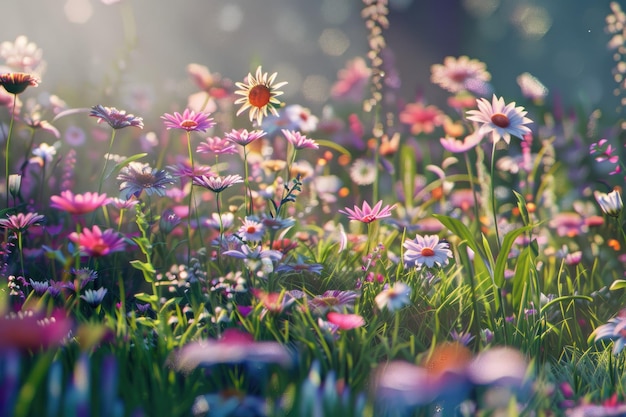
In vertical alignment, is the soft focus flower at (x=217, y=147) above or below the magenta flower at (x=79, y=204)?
above

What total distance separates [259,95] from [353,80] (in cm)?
246

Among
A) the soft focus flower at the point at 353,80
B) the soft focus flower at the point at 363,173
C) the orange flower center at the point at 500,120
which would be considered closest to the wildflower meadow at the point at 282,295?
the orange flower center at the point at 500,120

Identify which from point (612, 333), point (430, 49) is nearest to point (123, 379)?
point (612, 333)

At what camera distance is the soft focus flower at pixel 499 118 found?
1.75 meters

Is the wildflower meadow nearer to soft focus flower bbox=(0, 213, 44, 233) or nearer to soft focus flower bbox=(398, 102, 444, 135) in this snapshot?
soft focus flower bbox=(0, 213, 44, 233)

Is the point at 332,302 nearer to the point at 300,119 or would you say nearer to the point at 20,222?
the point at 20,222

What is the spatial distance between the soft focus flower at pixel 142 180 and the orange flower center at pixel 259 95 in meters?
0.31

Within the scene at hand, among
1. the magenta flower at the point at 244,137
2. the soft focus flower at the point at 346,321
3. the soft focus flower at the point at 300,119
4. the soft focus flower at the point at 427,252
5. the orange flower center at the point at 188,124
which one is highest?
the soft focus flower at the point at 300,119

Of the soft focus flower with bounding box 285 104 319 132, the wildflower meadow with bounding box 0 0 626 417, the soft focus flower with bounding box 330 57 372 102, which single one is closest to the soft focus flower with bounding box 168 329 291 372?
the wildflower meadow with bounding box 0 0 626 417

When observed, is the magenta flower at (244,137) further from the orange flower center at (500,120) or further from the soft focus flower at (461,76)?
the soft focus flower at (461,76)

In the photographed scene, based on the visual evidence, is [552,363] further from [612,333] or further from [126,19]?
[126,19]

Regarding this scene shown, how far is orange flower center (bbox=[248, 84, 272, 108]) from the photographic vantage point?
186cm

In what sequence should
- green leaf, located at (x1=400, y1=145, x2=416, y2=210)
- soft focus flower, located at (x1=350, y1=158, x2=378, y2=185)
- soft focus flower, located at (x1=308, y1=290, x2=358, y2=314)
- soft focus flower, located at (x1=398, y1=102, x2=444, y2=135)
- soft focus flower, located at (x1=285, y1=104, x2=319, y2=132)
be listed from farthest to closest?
1. soft focus flower, located at (x1=398, y1=102, x2=444, y2=135)
2. soft focus flower, located at (x1=350, y1=158, x2=378, y2=185)
3. green leaf, located at (x1=400, y1=145, x2=416, y2=210)
4. soft focus flower, located at (x1=285, y1=104, x2=319, y2=132)
5. soft focus flower, located at (x1=308, y1=290, x2=358, y2=314)

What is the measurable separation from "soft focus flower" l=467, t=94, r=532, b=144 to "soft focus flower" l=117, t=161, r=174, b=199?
0.82 meters
